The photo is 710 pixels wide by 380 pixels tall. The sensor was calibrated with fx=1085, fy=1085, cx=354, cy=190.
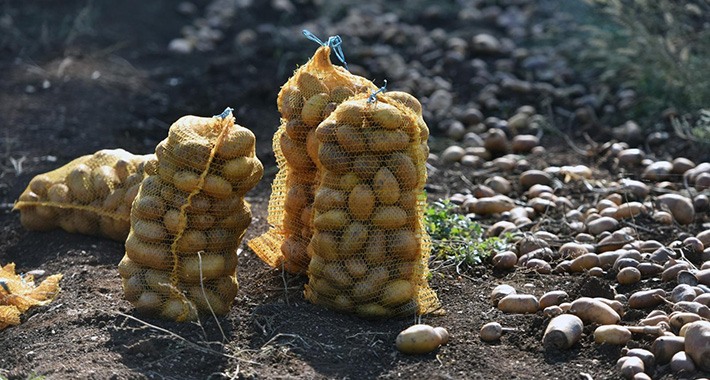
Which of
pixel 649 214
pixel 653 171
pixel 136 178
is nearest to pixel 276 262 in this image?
pixel 136 178

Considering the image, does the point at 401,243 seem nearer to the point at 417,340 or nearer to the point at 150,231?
the point at 417,340

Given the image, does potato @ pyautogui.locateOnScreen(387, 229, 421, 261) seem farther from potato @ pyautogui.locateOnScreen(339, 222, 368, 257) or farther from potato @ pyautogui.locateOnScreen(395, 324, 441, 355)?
potato @ pyautogui.locateOnScreen(395, 324, 441, 355)

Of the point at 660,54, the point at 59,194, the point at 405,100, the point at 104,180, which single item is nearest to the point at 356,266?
the point at 405,100

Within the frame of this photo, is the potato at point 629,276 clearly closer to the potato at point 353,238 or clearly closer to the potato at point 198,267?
the potato at point 353,238

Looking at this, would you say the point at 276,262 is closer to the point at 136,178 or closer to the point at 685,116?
the point at 136,178

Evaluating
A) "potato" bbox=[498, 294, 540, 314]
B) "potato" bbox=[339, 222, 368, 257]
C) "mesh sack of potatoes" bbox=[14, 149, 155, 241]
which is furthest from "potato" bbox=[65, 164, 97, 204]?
"potato" bbox=[498, 294, 540, 314]

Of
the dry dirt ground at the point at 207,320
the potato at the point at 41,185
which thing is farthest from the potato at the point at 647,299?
the potato at the point at 41,185
